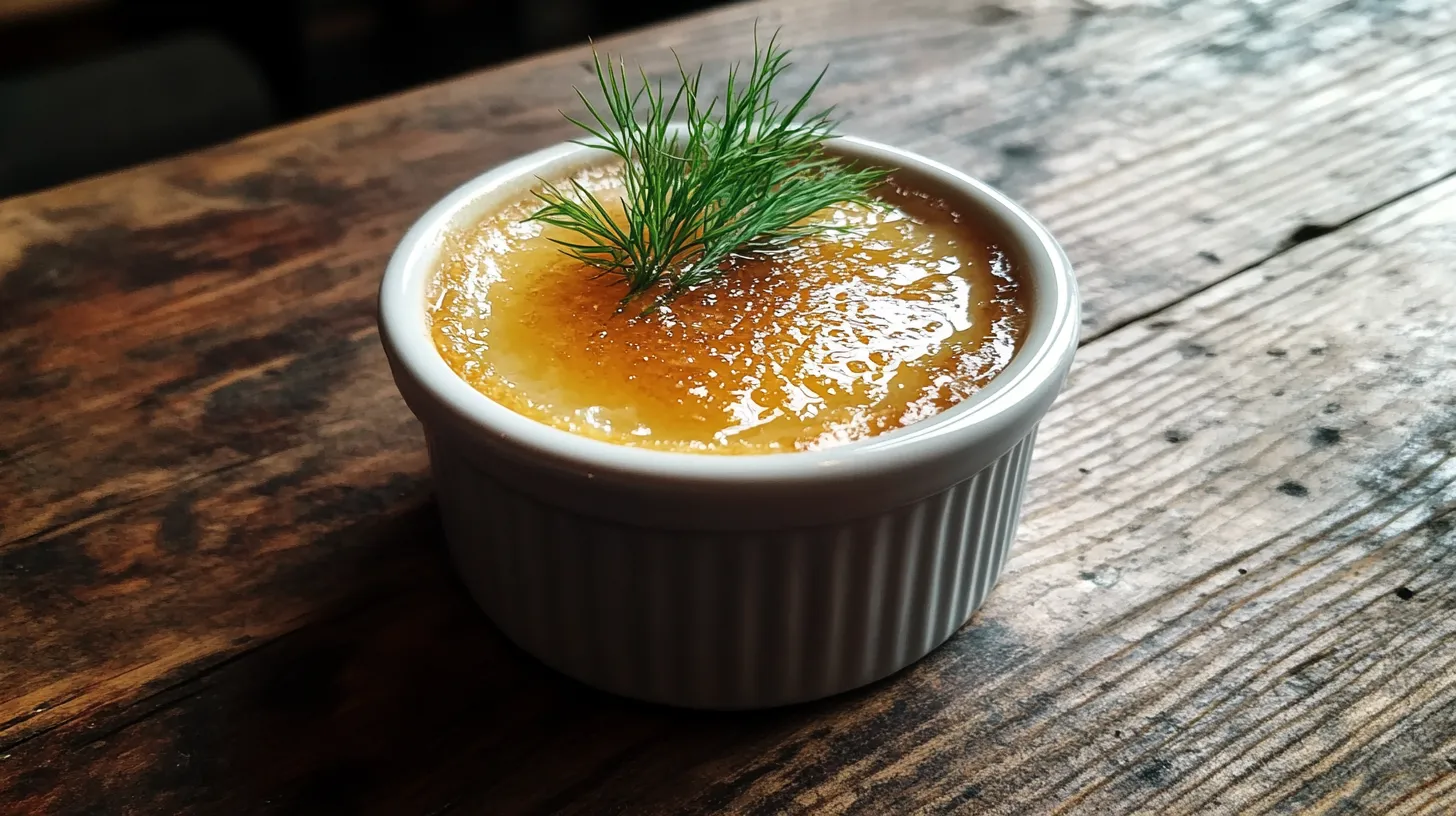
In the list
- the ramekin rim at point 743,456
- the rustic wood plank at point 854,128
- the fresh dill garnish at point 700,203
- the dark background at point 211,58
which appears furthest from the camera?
the dark background at point 211,58

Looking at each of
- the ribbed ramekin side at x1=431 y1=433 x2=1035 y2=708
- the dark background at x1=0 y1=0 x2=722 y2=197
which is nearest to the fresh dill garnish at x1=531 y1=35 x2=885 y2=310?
the ribbed ramekin side at x1=431 y1=433 x2=1035 y2=708

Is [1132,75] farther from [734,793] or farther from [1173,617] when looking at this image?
[734,793]

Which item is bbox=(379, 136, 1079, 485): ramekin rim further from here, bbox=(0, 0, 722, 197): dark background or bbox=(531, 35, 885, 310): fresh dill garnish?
bbox=(0, 0, 722, 197): dark background

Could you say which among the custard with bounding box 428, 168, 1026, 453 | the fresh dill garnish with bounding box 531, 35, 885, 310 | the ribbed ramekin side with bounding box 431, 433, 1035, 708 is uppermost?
the fresh dill garnish with bounding box 531, 35, 885, 310

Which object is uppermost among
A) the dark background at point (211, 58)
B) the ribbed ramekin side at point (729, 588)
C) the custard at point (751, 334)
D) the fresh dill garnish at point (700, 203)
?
the fresh dill garnish at point (700, 203)

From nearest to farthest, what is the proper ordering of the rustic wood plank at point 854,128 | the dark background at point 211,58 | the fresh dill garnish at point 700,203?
1. the fresh dill garnish at point 700,203
2. the rustic wood plank at point 854,128
3. the dark background at point 211,58

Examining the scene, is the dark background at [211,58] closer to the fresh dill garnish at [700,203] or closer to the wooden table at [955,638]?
the wooden table at [955,638]

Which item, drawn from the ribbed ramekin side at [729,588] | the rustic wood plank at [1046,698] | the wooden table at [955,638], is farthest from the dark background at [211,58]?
the ribbed ramekin side at [729,588]
